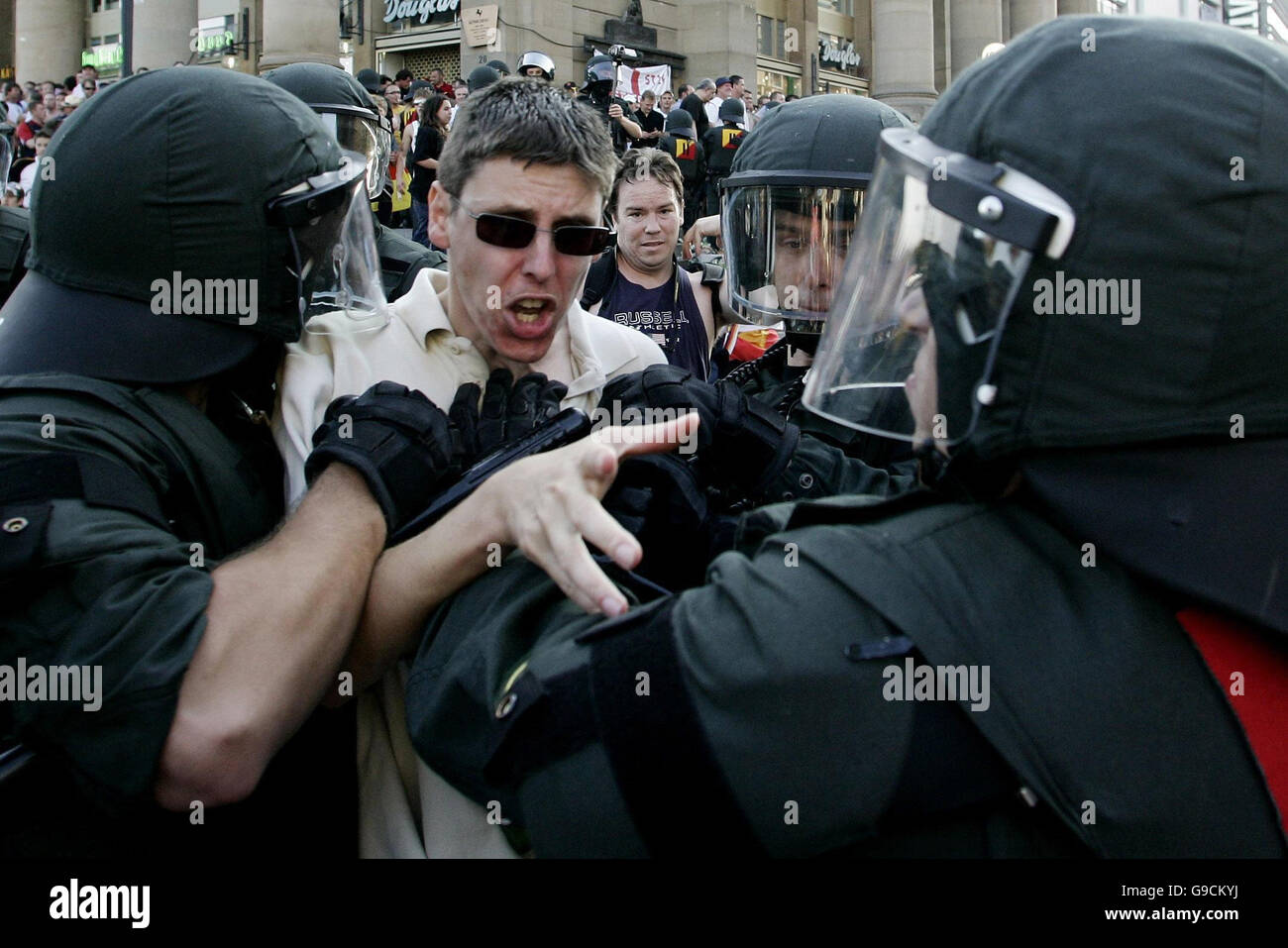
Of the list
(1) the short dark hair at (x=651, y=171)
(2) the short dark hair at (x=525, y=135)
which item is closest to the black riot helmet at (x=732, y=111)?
(1) the short dark hair at (x=651, y=171)

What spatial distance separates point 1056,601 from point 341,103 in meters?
4.21

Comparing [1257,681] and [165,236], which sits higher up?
[165,236]

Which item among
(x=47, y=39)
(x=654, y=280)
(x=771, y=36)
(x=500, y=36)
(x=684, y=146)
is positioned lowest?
(x=654, y=280)

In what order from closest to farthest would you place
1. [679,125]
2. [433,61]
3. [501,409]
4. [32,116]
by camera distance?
[501,409], [679,125], [32,116], [433,61]

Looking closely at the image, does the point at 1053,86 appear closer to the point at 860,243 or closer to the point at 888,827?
the point at 860,243

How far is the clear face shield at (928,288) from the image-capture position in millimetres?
1266

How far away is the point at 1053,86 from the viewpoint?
4.13 feet

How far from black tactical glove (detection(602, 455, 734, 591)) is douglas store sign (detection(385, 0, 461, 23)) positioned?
21375 millimetres

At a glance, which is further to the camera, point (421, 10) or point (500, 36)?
point (421, 10)

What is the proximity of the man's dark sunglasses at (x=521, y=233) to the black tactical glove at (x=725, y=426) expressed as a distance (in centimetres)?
39

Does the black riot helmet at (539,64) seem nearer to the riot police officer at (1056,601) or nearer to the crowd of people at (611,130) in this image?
the crowd of people at (611,130)

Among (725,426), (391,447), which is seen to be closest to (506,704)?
(391,447)

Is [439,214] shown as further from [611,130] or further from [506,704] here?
[611,130]

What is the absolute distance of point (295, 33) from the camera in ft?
53.1
